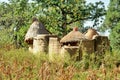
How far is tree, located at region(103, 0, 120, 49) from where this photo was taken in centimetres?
2623

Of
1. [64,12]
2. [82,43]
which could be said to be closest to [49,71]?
[82,43]

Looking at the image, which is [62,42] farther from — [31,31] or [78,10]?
[78,10]

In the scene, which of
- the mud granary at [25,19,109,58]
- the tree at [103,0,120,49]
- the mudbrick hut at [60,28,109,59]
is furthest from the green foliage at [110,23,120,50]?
the mudbrick hut at [60,28,109,59]

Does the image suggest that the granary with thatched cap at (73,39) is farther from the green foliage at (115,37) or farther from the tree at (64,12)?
the green foliage at (115,37)

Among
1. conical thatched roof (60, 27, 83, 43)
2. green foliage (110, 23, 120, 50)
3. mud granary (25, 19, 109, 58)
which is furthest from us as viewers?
green foliage (110, 23, 120, 50)

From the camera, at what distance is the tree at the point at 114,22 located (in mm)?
26234

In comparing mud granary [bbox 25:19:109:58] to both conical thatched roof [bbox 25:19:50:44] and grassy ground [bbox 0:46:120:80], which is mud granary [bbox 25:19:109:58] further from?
grassy ground [bbox 0:46:120:80]

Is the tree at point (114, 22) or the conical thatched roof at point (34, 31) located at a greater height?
the conical thatched roof at point (34, 31)

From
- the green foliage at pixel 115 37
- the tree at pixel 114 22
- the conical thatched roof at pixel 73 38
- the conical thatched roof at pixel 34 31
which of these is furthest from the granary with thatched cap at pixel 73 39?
the tree at pixel 114 22

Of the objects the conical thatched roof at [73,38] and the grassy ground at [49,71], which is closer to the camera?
the grassy ground at [49,71]

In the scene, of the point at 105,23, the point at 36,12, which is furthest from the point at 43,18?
the point at 105,23

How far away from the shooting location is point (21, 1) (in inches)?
952

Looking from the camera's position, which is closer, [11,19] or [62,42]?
[62,42]

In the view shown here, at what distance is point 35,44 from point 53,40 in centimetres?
140
